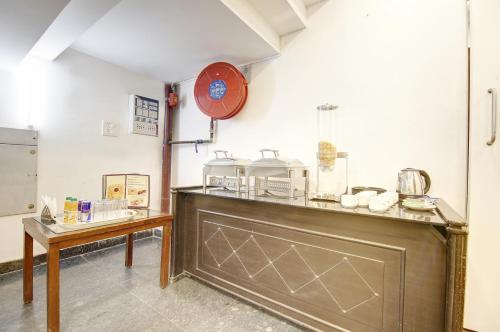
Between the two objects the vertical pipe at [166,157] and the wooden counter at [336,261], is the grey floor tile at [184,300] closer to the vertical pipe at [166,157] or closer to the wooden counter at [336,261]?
the wooden counter at [336,261]

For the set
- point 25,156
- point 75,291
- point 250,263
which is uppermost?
point 25,156

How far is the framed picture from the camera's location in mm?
2170

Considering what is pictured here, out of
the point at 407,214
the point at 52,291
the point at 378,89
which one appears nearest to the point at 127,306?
the point at 52,291

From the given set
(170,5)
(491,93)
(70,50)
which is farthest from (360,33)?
(70,50)

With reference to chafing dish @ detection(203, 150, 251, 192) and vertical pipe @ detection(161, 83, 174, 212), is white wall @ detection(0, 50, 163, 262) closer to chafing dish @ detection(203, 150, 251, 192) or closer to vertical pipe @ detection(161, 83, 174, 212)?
vertical pipe @ detection(161, 83, 174, 212)

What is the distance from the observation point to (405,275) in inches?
43.2

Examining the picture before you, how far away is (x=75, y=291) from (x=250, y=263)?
1394 millimetres

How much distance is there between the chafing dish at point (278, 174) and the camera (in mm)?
1612

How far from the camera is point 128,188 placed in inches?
91.1

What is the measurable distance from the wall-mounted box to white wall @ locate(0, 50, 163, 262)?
0.22 ft

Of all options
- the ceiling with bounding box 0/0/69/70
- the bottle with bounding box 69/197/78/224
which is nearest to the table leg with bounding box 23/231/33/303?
the bottle with bounding box 69/197/78/224

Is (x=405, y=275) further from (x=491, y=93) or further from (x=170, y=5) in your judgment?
(x=170, y=5)

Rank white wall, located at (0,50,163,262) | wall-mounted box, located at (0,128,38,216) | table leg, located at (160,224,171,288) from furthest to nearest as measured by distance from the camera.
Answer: white wall, located at (0,50,163,262) → wall-mounted box, located at (0,128,38,216) → table leg, located at (160,224,171,288)

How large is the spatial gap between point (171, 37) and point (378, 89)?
5.98 ft
